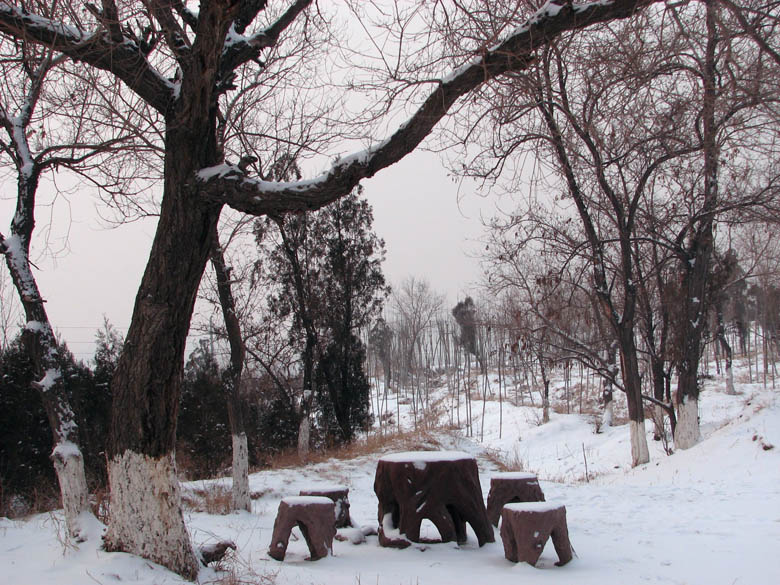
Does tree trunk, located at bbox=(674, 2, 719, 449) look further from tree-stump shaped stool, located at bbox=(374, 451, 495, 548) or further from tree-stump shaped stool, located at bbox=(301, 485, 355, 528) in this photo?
tree-stump shaped stool, located at bbox=(301, 485, 355, 528)

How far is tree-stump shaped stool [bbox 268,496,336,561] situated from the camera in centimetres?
465

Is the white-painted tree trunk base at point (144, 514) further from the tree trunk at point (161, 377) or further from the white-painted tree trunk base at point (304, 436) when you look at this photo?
the white-painted tree trunk base at point (304, 436)

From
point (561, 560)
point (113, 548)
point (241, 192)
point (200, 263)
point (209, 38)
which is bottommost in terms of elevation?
point (561, 560)

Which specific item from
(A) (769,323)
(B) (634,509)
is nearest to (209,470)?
(B) (634,509)

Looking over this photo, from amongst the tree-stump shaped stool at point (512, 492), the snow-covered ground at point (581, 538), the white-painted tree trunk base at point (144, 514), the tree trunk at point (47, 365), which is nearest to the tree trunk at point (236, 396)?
the snow-covered ground at point (581, 538)

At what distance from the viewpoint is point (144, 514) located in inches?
139

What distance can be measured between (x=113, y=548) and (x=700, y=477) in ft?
26.4

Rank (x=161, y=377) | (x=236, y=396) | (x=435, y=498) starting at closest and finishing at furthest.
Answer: (x=161, y=377), (x=435, y=498), (x=236, y=396)

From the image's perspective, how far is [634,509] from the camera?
6.90 m

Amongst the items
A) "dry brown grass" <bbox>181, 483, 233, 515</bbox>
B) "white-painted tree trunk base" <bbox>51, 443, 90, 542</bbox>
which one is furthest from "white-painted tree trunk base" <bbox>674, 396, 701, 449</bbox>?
"white-painted tree trunk base" <bbox>51, 443, 90, 542</bbox>

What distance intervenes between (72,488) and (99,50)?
291 centimetres

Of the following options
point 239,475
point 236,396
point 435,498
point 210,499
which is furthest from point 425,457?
point 210,499

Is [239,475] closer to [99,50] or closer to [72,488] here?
[72,488]

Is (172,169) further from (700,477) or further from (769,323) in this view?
(769,323)
